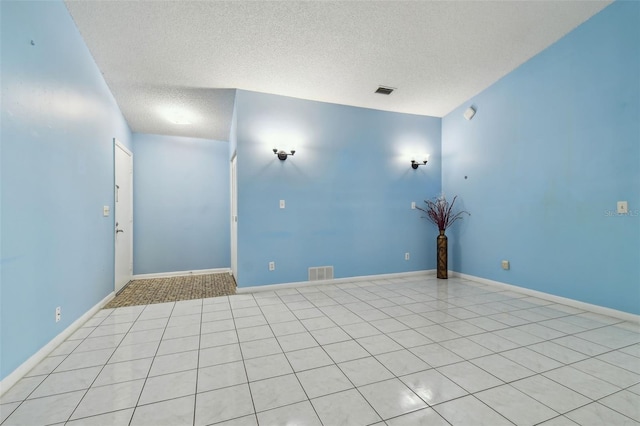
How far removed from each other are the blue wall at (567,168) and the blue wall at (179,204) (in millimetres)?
4885

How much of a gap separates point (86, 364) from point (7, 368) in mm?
433

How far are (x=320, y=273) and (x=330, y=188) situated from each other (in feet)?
4.55

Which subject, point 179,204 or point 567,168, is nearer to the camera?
point 567,168

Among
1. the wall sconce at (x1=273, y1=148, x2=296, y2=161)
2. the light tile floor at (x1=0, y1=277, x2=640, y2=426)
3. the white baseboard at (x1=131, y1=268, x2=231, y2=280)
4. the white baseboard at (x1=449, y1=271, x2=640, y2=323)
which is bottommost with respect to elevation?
the white baseboard at (x1=131, y1=268, x2=231, y2=280)

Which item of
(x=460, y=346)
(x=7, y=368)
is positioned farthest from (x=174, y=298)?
(x=460, y=346)

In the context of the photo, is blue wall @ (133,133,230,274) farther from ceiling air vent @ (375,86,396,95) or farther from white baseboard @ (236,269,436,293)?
ceiling air vent @ (375,86,396,95)

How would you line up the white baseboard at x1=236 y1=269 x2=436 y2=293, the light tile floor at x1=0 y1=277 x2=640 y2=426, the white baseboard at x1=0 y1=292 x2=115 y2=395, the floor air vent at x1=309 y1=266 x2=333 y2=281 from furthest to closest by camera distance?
the floor air vent at x1=309 y1=266 x2=333 y2=281 → the white baseboard at x1=236 y1=269 x2=436 y2=293 → the white baseboard at x1=0 y1=292 x2=115 y2=395 → the light tile floor at x1=0 y1=277 x2=640 y2=426

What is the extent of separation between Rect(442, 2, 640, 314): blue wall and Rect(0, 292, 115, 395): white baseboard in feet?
16.9

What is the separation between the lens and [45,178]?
2.24 meters

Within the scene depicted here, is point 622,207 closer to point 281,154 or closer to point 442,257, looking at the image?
point 442,257

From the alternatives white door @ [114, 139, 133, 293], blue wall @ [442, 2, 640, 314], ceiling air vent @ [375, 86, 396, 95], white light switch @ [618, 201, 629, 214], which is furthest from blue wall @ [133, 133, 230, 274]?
white light switch @ [618, 201, 629, 214]

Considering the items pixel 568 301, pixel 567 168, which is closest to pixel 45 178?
pixel 567 168

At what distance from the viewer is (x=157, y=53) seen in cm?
316

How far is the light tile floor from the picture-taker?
153 centimetres
